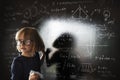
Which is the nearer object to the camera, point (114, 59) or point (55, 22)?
point (114, 59)

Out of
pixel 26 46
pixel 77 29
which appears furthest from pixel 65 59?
pixel 26 46

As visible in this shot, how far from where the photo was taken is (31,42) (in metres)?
3.10

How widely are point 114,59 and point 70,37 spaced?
58 centimetres

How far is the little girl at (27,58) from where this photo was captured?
3043 mm

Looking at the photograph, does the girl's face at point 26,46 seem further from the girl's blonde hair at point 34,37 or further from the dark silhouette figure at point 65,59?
the dark silhouette figure at point 65,59

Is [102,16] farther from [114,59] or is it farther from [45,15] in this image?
[45,15]

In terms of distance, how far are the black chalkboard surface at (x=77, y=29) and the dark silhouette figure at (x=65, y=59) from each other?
12mm

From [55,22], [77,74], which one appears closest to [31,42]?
[55,22]

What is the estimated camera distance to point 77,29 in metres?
3.16

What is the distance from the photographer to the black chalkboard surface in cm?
297

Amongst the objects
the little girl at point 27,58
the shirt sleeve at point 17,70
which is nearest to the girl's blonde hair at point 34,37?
the little girl at point 27,58

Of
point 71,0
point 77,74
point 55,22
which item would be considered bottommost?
point 77,74

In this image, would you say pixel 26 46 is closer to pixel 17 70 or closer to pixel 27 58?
pixel 27 58

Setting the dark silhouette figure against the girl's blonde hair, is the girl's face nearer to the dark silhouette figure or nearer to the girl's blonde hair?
the girl's blonde hair
